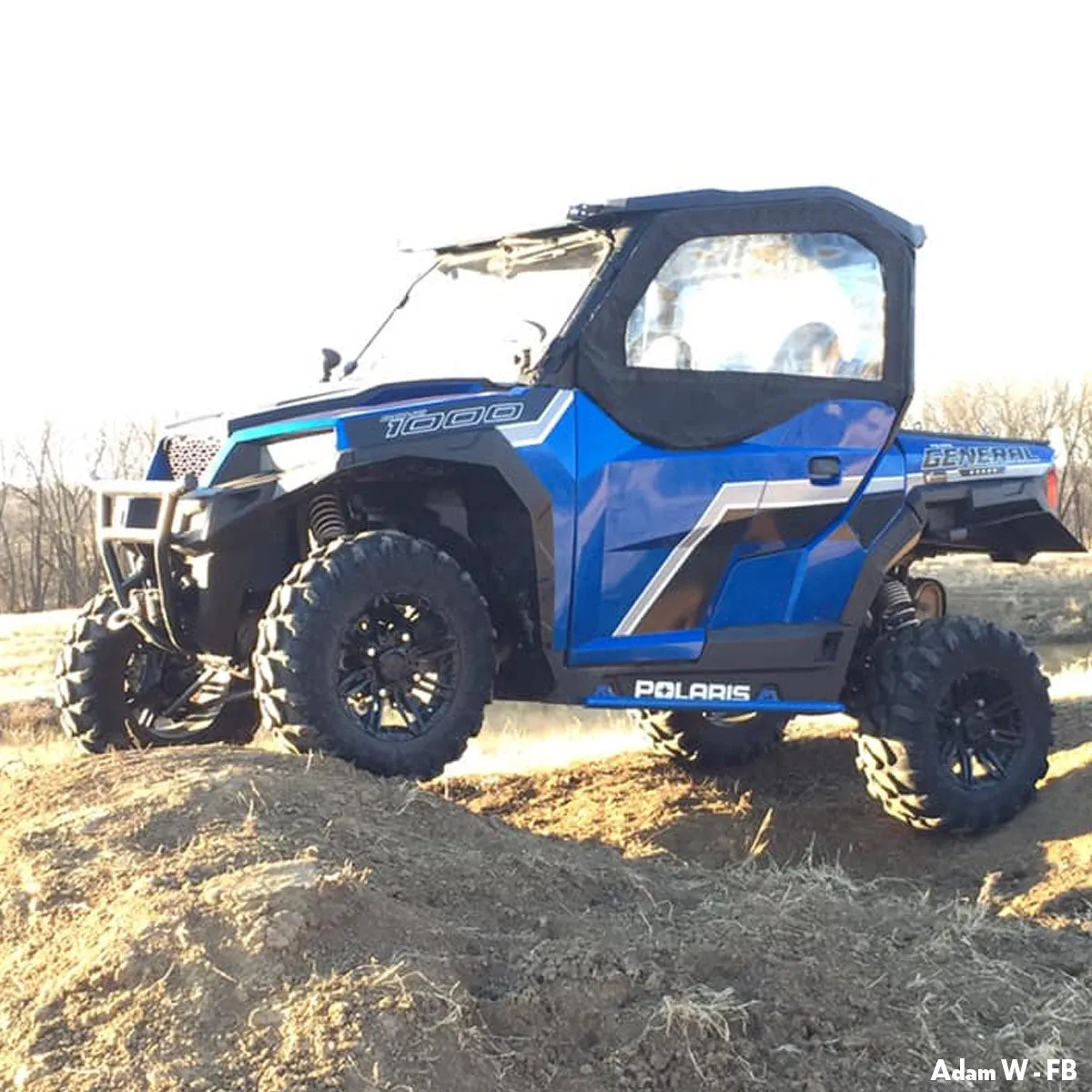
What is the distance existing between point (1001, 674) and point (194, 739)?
397 cm

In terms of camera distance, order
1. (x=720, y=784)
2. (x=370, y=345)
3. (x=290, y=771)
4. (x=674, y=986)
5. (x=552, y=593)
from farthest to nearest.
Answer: (x=720, y=784) → (x=370, y=345) → (x=552, y=593) → (x=290, y=771) → (x=674, y=986)

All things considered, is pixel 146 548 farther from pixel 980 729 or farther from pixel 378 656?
pixel 980 729

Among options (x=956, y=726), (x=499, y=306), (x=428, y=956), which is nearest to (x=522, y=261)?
(x=499, y=306)

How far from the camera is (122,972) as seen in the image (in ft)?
12.5

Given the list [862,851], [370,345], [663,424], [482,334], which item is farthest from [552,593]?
[862,851]

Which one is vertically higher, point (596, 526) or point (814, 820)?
point (596, 526)

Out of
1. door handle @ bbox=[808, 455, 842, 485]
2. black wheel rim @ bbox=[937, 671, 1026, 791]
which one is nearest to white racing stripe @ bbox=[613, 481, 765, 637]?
door handle @ bbox=[808, 455, 842, 485]

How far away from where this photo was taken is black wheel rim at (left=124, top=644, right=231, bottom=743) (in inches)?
271

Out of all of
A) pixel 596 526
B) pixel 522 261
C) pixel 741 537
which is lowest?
pixel 741 537

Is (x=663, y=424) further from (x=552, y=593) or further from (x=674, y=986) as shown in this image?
(x=674, y=986)

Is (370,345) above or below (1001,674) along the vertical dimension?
above

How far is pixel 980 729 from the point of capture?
25.5 ft

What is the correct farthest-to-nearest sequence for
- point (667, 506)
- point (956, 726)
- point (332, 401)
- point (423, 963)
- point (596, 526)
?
point (956, 726), point (667, 506), point (596, 526), point (332, 401), point (423, 963)

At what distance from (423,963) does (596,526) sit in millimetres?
2818
